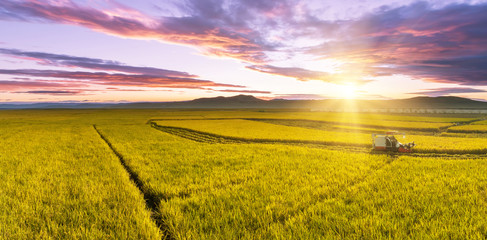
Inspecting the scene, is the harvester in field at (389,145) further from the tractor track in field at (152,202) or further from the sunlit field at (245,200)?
the tractor track in field at (152,202)

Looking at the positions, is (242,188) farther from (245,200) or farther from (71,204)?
(71,204)

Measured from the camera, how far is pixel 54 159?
1239 cm

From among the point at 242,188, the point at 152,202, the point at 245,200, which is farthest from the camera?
the point at 242,188

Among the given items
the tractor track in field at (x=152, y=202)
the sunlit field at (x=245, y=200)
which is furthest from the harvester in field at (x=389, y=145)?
the tractor track in field at (x=152, y=202)

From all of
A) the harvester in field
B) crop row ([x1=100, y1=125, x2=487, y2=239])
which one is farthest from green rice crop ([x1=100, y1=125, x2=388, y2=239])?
the harvester in field

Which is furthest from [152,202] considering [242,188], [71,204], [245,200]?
[245,200]

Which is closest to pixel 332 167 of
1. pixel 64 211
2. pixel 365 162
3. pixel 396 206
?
pixel 365 162

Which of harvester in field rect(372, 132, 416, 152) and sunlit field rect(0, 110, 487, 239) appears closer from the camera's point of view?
sunlit field rect(0, 110, 487, 239)

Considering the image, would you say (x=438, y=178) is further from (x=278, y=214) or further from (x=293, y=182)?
(x=278, y=214)

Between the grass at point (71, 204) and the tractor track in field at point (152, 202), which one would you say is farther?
the tractor track in field at point (152, 202)

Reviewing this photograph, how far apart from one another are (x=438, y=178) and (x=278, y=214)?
288 inches

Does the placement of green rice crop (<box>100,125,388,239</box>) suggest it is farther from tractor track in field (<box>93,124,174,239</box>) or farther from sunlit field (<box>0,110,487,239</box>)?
tractor track in field (<box>93,124,174,239</box>)

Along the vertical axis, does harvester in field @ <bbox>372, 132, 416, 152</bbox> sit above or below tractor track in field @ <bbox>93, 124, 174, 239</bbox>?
above

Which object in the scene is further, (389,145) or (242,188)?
(389,145)
